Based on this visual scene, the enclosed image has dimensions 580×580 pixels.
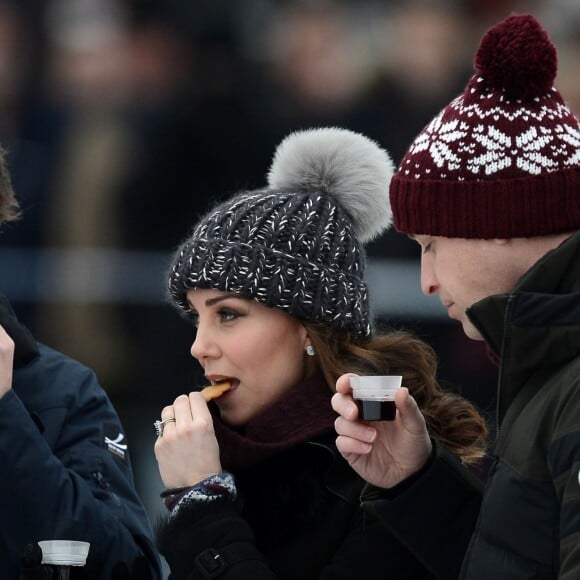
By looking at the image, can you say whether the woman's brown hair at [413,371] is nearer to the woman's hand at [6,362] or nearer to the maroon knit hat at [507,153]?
the maroon knit hat at [507,153]

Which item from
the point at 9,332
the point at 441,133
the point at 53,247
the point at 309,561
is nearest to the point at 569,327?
the point at 441,133

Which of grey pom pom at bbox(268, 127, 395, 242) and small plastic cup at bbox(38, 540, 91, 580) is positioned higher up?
grey pom pom at bbox(268, 127, 395, 242)

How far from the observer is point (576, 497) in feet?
6.52

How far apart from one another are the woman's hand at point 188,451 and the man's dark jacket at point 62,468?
24 centimetres

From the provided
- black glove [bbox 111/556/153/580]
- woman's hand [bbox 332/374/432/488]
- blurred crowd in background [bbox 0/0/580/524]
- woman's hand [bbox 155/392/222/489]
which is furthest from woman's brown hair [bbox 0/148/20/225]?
blurred crowd in background [bbox 0/0/580/524]

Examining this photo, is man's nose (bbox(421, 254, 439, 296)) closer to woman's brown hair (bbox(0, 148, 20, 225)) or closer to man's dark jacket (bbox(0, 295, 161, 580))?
man's dark jacket (bbox(0, 295, 161, 580))

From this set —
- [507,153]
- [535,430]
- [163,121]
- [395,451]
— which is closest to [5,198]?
[395,451]

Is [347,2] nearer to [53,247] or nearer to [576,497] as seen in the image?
[53,247]

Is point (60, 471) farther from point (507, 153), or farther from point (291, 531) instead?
point (507, 153)

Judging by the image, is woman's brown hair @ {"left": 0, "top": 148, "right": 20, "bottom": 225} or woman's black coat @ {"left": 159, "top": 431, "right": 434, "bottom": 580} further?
woman's brown hair @ {"left": 0, "top": 148, "right": 20, "bottom": 225}

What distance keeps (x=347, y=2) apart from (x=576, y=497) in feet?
17.5

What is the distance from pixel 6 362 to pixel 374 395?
0.97 meters

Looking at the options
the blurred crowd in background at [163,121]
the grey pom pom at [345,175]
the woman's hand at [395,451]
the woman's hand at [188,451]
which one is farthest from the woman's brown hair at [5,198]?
the blurred crowd in background at [163,121]

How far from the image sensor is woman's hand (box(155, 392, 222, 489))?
284 centimetres
